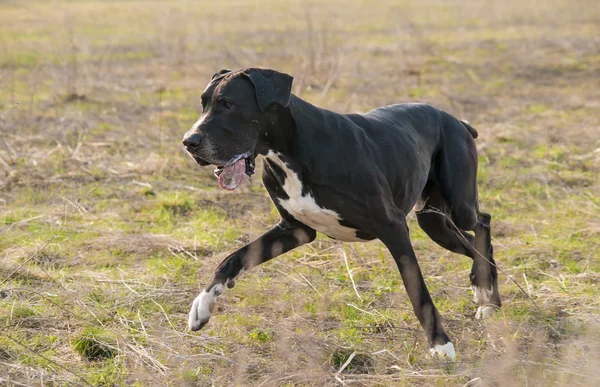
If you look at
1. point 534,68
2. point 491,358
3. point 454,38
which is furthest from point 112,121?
point 454,38

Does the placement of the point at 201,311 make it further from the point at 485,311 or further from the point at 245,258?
the point at 485,311

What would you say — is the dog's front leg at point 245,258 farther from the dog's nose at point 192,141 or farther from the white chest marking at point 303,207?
the dog's nose at point 192,141

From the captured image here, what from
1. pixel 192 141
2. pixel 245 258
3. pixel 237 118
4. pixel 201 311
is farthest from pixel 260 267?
pixel 192 141

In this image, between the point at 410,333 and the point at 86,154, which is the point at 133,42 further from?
the point at 410,333

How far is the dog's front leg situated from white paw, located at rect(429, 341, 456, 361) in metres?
1.04

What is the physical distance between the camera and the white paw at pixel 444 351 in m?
4.30

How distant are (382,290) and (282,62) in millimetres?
10702

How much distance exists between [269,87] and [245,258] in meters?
0.99

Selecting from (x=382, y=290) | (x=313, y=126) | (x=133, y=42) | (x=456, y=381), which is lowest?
(x=133, y=42)

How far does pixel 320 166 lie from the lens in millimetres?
4484

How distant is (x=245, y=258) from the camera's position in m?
4.82

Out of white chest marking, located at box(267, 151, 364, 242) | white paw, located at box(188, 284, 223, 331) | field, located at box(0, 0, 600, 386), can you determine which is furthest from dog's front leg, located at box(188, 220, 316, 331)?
white chest marking, located at box(267, 151, 364, 242)

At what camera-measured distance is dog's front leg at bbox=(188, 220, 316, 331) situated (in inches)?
182

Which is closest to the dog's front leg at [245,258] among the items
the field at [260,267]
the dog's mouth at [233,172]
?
the field at [260,267]
